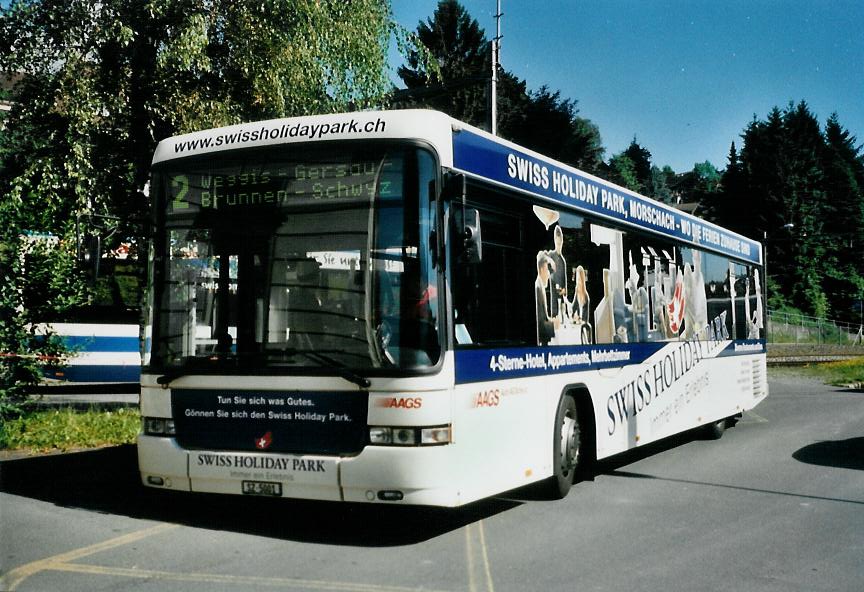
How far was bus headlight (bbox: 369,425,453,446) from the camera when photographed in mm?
7172

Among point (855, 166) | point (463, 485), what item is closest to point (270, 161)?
point (463, 485)

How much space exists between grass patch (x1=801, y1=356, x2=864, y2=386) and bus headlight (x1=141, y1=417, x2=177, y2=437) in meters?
26.5

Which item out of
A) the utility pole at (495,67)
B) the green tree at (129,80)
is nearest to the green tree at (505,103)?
the utility pole at (495,67)

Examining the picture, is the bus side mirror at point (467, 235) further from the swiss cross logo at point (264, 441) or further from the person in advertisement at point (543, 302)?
the swiss cross logo at point (264, 441)

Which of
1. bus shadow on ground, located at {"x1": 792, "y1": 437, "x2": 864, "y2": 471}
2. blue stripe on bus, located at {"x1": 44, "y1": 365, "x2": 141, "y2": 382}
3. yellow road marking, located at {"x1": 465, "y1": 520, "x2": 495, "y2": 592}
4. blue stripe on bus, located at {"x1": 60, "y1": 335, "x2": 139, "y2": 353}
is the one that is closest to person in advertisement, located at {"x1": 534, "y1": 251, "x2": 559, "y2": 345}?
yellow road marking, located at {"x1": 465, "y1": 520, "x2": 495, "y2": 592}

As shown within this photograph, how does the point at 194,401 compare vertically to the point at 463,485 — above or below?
above

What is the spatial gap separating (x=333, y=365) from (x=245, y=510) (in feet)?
7.55

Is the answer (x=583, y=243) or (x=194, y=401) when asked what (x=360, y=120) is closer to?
(x=194, y=401)

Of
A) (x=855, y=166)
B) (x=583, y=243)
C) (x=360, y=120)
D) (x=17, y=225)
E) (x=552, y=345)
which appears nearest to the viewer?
(x=360, y=120)

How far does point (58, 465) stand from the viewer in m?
11.2

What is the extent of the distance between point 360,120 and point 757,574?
422cm

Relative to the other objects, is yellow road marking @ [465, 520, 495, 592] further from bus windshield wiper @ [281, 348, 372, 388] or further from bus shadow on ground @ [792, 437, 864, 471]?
bus shadow on ground @ [792, 437, 864, 471]

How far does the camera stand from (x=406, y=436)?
7184 mm

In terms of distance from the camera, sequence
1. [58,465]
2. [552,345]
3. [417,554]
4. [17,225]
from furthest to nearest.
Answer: [17,225], [58,465], [552,345], [417,554]
